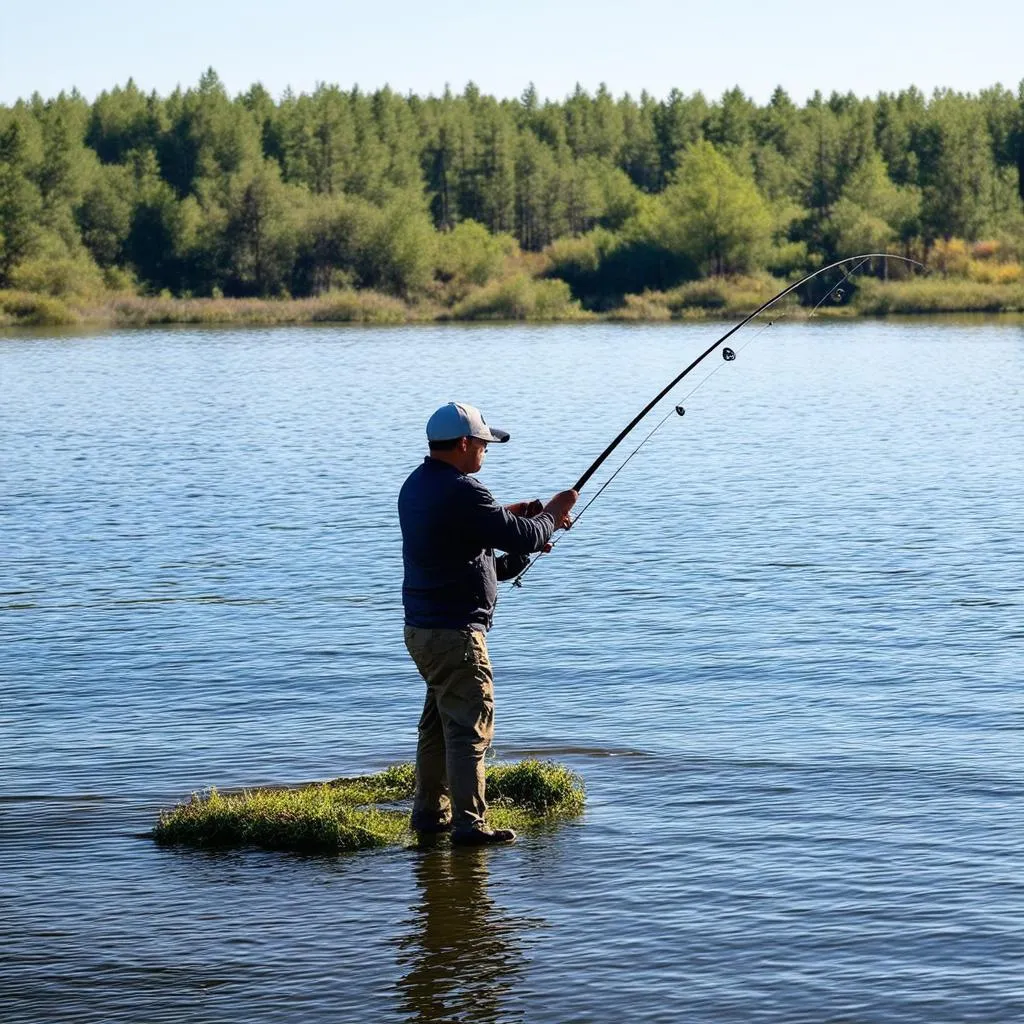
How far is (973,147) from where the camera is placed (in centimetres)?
9194

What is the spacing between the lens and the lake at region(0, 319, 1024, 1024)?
20.3 feet

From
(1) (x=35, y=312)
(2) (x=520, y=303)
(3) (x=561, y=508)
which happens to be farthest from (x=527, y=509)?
(1) (x=35, y=312)

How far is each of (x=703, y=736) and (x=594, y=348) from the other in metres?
47.7

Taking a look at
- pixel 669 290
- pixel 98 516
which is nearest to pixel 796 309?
pixel 669 290

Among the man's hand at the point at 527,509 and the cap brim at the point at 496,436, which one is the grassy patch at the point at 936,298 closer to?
the man's hand at the point at 527,509

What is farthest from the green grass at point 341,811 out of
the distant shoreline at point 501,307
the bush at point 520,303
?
the bush at point 520,303

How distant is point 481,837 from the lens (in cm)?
742

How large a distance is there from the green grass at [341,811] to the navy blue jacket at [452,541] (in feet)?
3.62

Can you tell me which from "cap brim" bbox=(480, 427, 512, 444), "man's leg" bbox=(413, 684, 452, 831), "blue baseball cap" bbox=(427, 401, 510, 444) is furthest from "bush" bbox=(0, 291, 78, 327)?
"blue baseball cap" bbox=(427, 401, 510, 444)

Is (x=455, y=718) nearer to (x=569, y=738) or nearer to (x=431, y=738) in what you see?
(x=431, y=738)

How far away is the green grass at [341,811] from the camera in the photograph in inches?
296

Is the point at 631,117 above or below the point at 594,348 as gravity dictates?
above

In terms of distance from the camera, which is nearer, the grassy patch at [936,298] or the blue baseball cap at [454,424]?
the blue baseball cap at [454,424]

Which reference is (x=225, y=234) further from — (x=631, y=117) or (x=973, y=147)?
(x=631, y=117)
